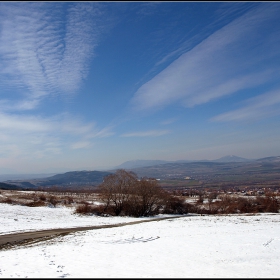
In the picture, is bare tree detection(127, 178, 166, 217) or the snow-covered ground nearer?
the snow-covered ground

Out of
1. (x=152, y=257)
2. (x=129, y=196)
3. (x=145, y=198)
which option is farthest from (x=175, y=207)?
(x=152, y=257)

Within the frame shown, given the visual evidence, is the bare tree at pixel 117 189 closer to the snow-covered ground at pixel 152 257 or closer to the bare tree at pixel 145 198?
the bare tree at pixel 145 198

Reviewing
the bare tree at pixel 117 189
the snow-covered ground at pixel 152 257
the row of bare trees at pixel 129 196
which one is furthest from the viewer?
the bare tree at pixel 117 189

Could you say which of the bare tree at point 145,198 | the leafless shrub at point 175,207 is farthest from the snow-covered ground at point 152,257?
the leafless shrub at point 175,207

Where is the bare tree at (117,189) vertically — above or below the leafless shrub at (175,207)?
above

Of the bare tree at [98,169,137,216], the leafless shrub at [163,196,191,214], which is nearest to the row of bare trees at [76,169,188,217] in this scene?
the bare tree at [98,169,137,216]

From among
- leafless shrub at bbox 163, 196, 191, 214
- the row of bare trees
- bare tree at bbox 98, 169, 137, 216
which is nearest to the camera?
the row of bare trees

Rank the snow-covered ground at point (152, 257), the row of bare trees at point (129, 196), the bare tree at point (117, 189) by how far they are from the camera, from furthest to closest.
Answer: the bare tree at point (117, 189) → the row of bare trees at point (129, 196) → the snow-covered ground at point (152, 257)

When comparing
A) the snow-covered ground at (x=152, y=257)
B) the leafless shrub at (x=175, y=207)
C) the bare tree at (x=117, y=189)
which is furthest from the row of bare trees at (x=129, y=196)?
the snow-covered ground at (x=152, y=257)

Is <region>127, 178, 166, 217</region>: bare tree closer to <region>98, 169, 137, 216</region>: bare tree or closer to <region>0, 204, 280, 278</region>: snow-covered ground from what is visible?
<region>98, 169, 137, 216</region>: bare tree

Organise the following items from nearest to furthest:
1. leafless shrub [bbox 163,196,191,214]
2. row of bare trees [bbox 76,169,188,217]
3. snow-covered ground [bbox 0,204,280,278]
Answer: snow-covered ground [bbox 0,204,280,278] < row of bare trees [bbox 76,169,188,217] < leafless shrub [bbox 163,196,191,214]

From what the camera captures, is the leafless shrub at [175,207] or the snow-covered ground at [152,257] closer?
the snow-covered ground at [152,257]

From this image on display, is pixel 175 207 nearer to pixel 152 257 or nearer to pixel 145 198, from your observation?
pixel 145 198

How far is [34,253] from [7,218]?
21.4m
